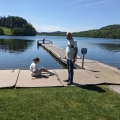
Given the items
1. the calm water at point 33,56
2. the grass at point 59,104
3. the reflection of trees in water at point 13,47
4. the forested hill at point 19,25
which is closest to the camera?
the grass at point 59,104

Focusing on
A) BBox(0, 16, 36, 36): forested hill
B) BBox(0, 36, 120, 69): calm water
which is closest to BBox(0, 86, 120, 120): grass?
BBox(0, 36, 120, 69): calm water

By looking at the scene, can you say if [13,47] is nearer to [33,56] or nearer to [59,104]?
[33,56]

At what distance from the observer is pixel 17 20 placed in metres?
187

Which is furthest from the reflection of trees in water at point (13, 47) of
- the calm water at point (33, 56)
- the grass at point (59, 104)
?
the grass at point (59, 104)

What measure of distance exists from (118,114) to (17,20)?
191803 millimetres

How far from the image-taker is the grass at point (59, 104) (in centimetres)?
487

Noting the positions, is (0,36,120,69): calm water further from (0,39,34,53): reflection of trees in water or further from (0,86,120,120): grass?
(0,86,120,120): grass

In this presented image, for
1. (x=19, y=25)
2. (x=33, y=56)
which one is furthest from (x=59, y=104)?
(x=19, y=25)

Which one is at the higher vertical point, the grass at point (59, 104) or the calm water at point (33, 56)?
the grass at point (59, 104)

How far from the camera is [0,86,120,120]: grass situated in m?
4.87

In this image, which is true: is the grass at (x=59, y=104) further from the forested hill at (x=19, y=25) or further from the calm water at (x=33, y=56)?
the forested hill at (x=19, y=25)

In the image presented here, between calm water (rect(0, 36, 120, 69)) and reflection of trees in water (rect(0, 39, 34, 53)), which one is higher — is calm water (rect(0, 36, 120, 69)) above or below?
below

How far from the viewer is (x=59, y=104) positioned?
5598 millimetres

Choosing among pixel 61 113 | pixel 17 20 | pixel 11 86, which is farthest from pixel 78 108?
pixel 17 20
